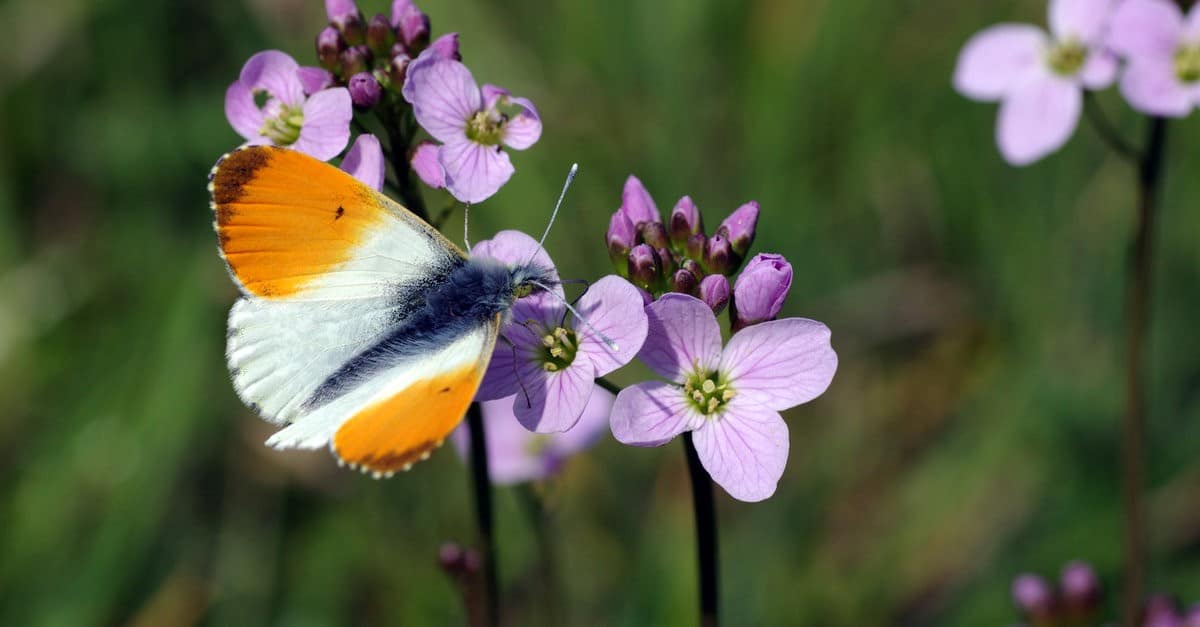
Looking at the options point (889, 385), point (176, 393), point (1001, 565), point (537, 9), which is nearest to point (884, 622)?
point (1001, 565)

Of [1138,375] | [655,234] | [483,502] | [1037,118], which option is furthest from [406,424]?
[1037,118]

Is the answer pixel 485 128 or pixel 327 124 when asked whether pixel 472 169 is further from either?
pixel 327 124

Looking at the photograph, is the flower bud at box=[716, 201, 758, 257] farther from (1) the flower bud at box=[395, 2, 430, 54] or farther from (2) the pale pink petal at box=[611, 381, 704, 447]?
(1) the flower bud at box=[395, 2, 430, 54]

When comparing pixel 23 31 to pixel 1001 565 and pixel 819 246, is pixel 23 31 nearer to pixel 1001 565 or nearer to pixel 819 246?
pixel 819 246

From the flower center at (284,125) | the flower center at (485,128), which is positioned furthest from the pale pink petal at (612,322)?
the flower center at (284,125)

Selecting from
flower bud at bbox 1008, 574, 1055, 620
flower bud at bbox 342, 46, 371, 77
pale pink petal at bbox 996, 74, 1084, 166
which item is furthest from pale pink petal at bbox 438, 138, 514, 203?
flower bud at bbox 1008, 574, 1055, 620

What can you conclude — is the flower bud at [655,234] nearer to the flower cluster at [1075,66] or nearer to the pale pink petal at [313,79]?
the pale pink petal at [313,79]

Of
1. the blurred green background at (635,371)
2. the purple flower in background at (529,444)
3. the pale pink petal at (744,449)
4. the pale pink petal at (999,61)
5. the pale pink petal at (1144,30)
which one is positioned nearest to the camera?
the pale pink petal at (744,449)
